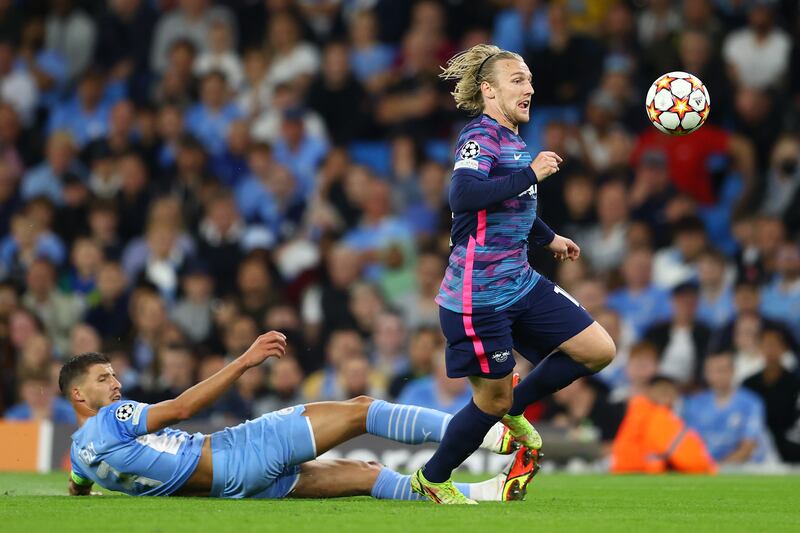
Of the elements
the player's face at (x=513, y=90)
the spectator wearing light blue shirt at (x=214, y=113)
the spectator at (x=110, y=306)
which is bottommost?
the spectator at (x=110, y=306)

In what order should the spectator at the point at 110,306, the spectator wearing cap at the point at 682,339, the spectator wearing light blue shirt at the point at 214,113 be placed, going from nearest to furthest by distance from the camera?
the spectator wearing cap at the point at 682,339 → the spectator at the point at 110,306 → the spectator wearing light blue shirt at the point at 214,113

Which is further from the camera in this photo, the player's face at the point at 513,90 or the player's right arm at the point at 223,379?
the player's face at the point at 513,90

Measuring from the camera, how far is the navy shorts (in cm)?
683

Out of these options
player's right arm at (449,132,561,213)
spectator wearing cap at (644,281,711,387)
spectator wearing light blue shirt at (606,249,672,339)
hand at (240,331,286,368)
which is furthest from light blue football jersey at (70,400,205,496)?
spectator wearing light blue shirt at (606,249,672,339)

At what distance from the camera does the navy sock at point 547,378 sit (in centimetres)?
711

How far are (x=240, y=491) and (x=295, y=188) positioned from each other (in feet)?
26.0

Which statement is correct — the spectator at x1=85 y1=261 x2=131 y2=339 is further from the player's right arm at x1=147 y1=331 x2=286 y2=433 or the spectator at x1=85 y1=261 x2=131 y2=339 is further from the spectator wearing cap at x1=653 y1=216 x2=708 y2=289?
the player's right arm at x1=147 y1=331 x2=286 y2=433

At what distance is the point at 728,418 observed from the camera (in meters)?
11.8

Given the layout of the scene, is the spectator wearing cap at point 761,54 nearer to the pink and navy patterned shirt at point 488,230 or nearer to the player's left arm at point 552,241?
the player's left arm at point 552,241

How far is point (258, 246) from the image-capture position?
1430 centimetres

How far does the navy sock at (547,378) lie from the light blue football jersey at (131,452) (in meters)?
1.67

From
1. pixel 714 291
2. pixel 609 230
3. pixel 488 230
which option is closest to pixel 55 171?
pixel 609 230

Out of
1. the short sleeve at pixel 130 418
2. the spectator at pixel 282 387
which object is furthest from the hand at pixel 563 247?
the spectator at pixel 282 387

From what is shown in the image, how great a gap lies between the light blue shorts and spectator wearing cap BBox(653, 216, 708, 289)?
650 centimetres
